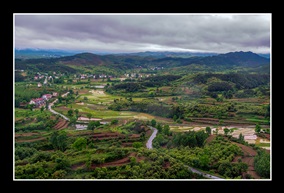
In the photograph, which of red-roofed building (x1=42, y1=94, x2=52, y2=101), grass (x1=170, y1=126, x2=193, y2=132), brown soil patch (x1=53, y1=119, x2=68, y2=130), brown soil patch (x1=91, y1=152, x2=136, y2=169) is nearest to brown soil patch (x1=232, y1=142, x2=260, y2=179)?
grass (x1=170, y1=126, x2=193, y2=132)

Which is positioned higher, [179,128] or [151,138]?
[179,128]

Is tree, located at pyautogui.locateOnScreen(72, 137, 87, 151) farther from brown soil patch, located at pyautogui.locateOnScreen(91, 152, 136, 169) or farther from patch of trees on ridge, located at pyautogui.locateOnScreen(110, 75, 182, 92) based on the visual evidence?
patch of trees on ridge, located at pyautogui.locateOnScreen(110, 75, 182, 92)

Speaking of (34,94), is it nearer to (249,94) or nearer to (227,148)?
(227,148)

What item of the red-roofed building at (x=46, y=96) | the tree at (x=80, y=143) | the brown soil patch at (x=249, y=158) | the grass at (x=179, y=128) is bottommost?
the brown soil patch at (x=249, y=158)

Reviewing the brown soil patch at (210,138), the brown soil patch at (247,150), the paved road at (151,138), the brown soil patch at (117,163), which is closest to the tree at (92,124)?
the paved road at (151,138)

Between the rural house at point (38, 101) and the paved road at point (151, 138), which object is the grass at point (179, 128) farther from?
the rural house at point (38, 101)

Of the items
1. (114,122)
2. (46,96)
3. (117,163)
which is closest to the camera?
(117,163)

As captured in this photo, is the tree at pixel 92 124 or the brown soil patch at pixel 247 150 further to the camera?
the tree at pixel 92 124

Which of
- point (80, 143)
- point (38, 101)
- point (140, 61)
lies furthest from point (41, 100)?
point (140, 61)

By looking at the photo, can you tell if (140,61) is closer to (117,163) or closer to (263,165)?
(117,163)
